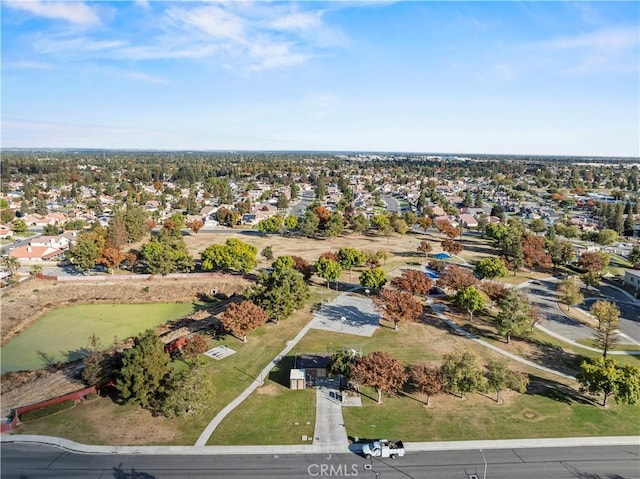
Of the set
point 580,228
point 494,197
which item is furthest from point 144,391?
point 494,197

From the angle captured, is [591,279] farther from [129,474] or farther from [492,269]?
[129,474]

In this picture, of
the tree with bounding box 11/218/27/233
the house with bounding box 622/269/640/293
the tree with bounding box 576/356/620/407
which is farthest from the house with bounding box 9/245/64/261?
the house with bounding box 622/269/640/293

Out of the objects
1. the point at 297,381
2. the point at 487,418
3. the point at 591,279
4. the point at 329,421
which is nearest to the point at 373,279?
the point at 297,381

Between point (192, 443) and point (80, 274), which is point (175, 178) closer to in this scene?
point (80, 274)

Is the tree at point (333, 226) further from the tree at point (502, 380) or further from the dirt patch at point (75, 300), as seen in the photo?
the tree at point (502, 380)

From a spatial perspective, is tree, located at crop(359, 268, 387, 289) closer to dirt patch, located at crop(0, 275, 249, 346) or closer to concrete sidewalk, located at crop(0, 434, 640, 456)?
dirt patch, located at crop(0, 275, 249, 346)
